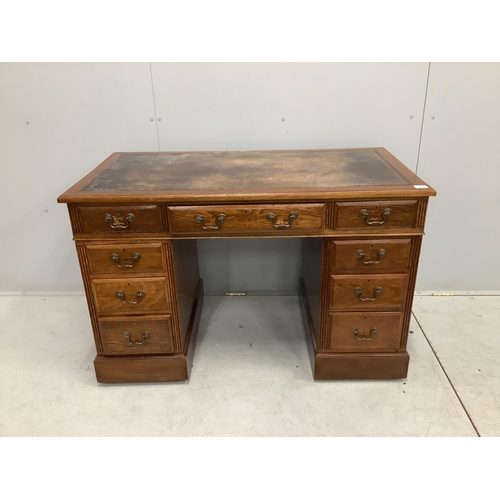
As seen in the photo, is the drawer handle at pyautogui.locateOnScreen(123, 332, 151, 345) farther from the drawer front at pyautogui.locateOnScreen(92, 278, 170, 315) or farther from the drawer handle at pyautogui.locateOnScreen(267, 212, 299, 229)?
the drawer handle at pyautogui.locateOnScreen(267, 212, 299, 229)

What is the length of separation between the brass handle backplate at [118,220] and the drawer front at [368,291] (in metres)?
0.83

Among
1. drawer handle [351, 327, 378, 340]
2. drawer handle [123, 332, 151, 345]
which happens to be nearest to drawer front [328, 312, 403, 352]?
drawer handle [351, 327, 378, 340]

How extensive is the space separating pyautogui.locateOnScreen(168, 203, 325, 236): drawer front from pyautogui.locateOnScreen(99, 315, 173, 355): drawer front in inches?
17.1

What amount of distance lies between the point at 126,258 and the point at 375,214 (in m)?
0.99

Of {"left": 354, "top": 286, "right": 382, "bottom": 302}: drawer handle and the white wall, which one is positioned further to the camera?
the white wall

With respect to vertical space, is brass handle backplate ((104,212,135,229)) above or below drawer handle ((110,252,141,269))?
above

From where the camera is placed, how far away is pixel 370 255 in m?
1.72

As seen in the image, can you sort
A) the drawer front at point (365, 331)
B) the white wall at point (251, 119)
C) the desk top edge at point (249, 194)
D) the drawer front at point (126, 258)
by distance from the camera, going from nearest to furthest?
the desk top edge at point (249, 194), the drawer front at point (126, 258), the drawer front at point (365, 331), the white wall at point (251, 119)

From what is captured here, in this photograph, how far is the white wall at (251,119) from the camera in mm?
2148

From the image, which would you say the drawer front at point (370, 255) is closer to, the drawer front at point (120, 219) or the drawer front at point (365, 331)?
the drawer front at point (365, 331)

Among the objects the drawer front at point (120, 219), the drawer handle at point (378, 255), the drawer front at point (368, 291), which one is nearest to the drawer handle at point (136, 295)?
the drawer front at point (120, 219)

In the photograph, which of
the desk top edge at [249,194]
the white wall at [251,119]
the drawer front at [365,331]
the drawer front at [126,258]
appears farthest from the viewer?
the white wall at [251,119]

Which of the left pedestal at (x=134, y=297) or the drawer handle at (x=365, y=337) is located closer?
the left pedestal at (x=134, y=297)

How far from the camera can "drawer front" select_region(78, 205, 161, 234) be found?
5.34ft
